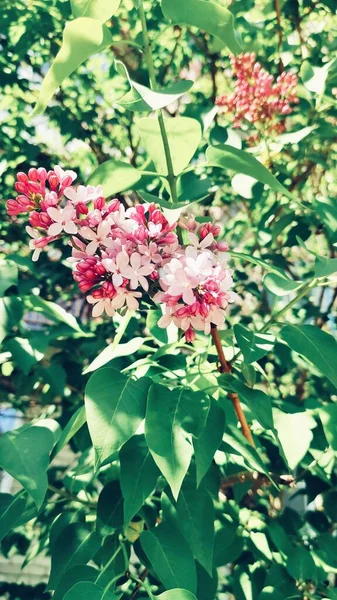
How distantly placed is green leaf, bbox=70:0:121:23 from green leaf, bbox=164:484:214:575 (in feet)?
2.70

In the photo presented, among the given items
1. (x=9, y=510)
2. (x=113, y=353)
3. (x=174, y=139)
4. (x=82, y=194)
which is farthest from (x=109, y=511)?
(x=174, y=139)

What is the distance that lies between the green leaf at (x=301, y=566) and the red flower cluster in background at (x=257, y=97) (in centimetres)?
119

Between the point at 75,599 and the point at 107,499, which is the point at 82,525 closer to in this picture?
the point at 107,499

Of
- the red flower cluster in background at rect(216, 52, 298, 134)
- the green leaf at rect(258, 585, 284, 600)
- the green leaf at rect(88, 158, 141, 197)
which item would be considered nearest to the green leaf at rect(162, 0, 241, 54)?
the green leaf at rect(88, 158, 141, 197)

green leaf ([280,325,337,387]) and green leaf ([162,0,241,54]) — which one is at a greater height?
green leaf ([162,0,241,54])

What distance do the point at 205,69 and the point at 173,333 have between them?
180cm

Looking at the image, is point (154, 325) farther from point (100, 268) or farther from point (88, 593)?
point (88, 593)

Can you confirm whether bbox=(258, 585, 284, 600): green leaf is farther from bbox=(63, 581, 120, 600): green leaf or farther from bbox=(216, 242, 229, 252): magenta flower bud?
bbox=(216, 242, 229, 252): magenta flower bud

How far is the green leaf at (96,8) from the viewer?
35.7 inches

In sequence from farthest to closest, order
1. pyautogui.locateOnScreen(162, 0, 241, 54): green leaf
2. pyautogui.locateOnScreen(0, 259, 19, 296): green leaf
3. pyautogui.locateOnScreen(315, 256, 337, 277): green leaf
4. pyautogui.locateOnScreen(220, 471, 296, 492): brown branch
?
1. pyautogui.locateOnScreen(220, 471, 296, 492): brown branch
2. pyautogui.locateOnScreen(0, 259, 19, 296): green leaf
3. pyautogui.locateOnScreen(315, 256, 337, 277): green leaf
4. pyautogui.locateOnScreen(162, 0, 241, 54): green leaf

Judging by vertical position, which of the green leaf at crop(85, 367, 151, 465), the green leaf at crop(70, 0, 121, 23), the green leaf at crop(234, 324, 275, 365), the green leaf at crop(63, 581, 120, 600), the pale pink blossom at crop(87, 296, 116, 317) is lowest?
the green leaf at crop(63, 581, 120, 600)

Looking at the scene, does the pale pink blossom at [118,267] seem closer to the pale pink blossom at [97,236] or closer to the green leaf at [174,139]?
the pale pink blossom at [97,236]

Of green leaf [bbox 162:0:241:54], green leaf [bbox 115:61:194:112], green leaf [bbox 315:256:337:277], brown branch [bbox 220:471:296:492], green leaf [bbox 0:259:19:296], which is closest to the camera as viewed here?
green leaf [bbox 115:61:194:112]

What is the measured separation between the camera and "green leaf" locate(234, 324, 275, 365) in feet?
3.40
